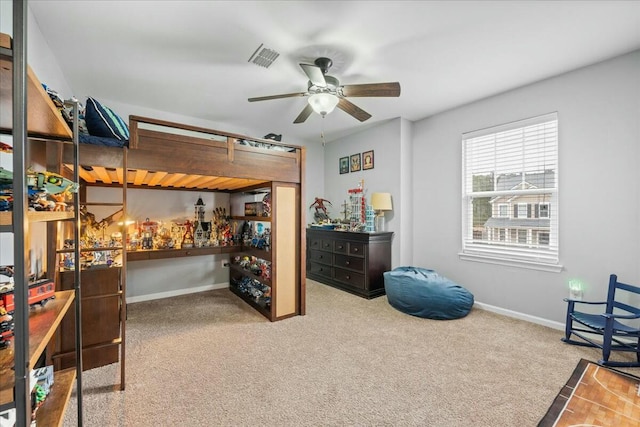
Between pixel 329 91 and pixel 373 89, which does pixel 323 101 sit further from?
pixel 373 89

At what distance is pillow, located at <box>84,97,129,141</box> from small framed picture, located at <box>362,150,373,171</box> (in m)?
3.58

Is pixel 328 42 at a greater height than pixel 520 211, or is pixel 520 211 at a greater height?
pixel 328 42

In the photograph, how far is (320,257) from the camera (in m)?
5.03

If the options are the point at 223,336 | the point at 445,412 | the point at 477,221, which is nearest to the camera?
the point at 445,412

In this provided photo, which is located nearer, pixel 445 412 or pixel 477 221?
pixel 445 412

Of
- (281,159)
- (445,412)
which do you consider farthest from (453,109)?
(445,412)

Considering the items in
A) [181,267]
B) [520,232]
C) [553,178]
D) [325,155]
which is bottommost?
[181,267]

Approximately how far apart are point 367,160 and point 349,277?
2017 millimetres

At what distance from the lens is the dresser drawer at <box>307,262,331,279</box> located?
191 inches

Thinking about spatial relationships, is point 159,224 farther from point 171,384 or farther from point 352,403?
point 352,403

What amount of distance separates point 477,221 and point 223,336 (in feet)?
11.1

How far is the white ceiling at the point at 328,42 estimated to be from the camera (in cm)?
204

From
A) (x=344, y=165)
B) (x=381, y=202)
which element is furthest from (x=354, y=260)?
(x=344, y=165)

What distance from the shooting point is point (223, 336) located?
2842mm
